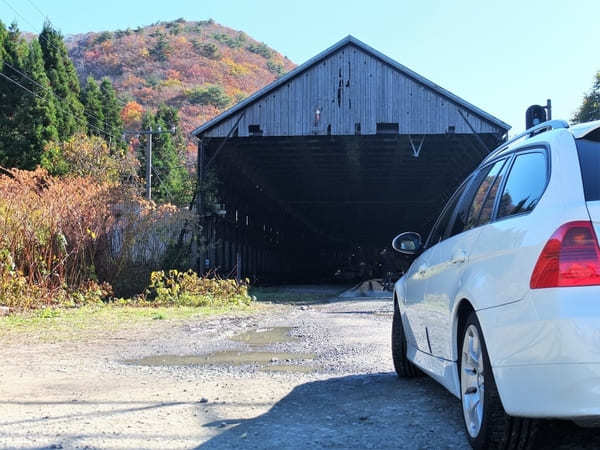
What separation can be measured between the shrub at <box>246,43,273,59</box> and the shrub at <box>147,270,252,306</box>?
3925 inches

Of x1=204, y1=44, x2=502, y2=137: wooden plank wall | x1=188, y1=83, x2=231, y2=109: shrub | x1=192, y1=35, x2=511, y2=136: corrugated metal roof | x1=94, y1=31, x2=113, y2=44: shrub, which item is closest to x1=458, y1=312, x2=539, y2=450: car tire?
x1=192, y1=35, x2=511, y2=136: corrugated metal roof

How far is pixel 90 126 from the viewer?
168 ft

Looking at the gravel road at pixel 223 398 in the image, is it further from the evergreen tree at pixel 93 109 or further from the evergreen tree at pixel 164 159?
the evergreen tree at pixel 164 159

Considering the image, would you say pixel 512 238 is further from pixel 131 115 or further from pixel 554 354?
pixel 131 115

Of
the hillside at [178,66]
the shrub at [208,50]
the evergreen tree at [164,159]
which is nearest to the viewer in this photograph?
the evergreen tree at [164,159]

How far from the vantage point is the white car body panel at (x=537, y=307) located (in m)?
2.81

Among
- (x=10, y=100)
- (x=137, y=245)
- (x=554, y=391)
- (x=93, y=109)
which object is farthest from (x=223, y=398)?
(x=93, y=109)

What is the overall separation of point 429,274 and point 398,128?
18550 millimetres

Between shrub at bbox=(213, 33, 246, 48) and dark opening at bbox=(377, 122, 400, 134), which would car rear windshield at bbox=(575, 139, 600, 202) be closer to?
dark opening at bbox=(377, 122, 400, 134)

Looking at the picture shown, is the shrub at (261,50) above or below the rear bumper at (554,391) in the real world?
above

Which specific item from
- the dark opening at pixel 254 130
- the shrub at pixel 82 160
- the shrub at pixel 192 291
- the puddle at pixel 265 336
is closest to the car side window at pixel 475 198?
the puddle at pixel 265 336

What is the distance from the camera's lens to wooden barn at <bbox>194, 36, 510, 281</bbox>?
74.2 feet

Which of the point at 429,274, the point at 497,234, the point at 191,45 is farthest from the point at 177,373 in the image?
the point at 191,45

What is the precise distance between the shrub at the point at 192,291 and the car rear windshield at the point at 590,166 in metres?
13.9
